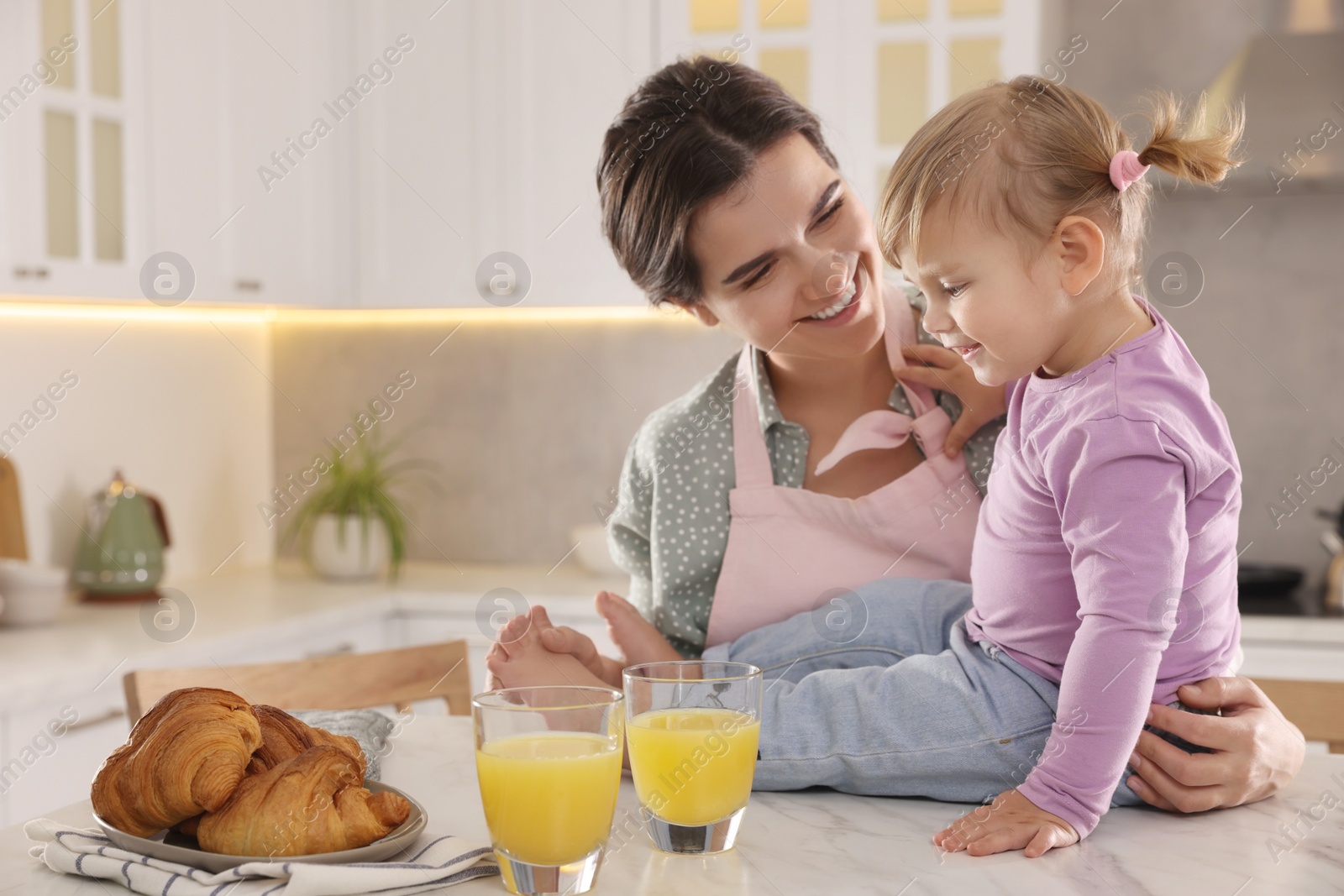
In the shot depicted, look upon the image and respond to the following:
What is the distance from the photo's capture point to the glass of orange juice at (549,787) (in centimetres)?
64

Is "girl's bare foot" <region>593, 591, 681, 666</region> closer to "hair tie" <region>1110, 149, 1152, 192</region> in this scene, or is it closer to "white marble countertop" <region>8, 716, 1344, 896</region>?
"white marble countertop" <region>8, 716, 1344, 896</region>

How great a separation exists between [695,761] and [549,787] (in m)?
0.10

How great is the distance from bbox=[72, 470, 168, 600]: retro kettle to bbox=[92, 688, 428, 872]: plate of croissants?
183cm

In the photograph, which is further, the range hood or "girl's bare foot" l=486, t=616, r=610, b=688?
the range hood

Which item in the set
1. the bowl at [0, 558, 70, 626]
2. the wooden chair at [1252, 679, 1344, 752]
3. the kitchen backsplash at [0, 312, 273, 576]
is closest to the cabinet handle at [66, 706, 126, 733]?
the bowl at [0, 558, 70, 626]

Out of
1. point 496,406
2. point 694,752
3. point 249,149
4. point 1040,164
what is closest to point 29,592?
point 249,149

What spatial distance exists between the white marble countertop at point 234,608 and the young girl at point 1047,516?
3.77 ft

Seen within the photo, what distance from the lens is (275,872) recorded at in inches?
24.5

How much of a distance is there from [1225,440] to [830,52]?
1900mm

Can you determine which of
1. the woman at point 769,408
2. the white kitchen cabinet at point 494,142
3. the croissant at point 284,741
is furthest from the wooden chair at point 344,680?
the white kitchen cabinet at point 494,142

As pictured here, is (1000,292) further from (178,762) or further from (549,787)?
(178,762)

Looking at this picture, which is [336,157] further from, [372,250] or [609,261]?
[609,261]

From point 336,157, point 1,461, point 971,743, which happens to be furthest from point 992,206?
point 336,157

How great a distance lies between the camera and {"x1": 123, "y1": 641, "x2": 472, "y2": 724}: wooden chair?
1.23 m
